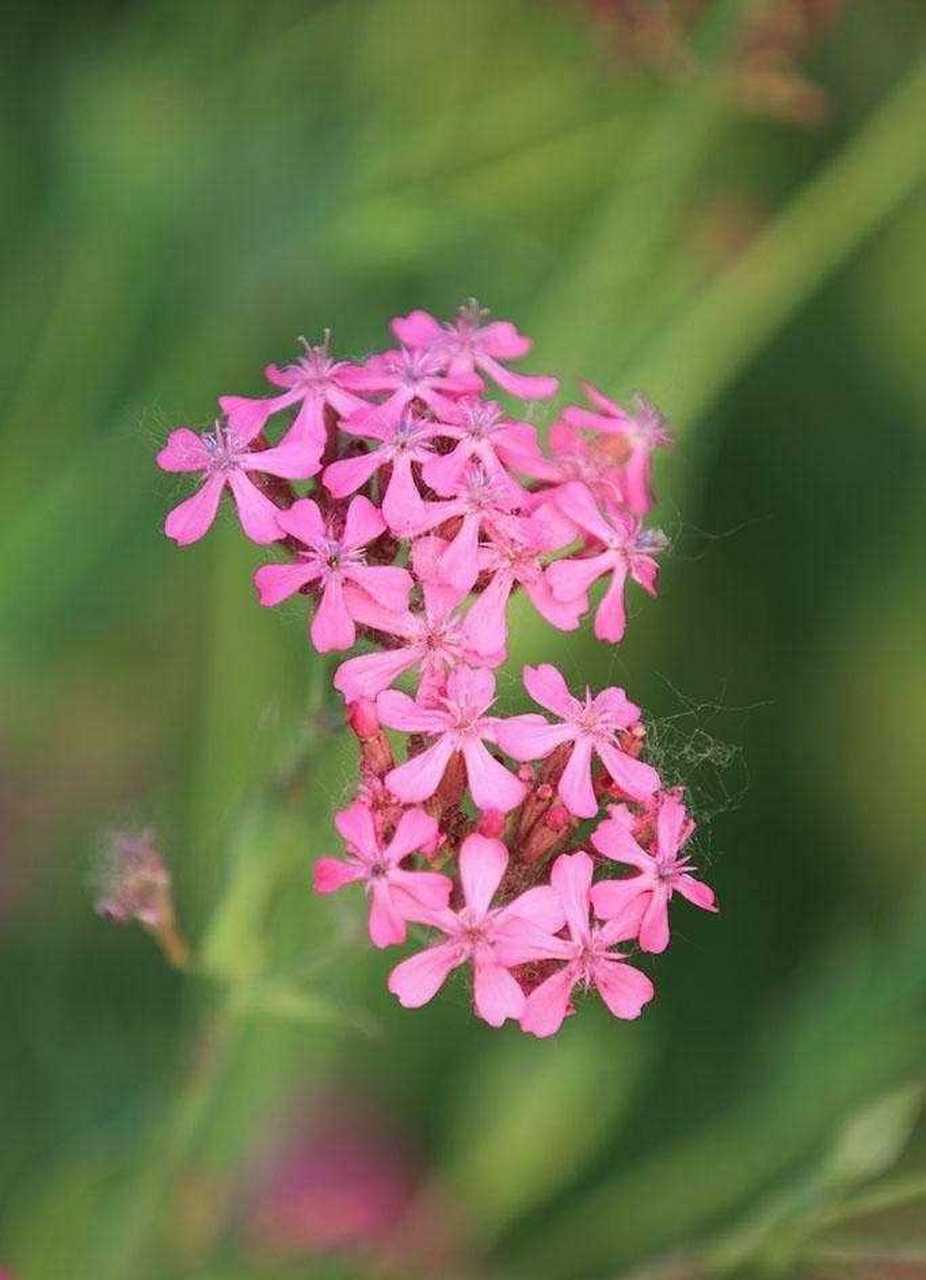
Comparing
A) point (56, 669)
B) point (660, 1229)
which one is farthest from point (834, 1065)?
point (56, 669)

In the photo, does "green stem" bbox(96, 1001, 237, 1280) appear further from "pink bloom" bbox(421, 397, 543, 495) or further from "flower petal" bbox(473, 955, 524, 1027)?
"pink bloom" bbox(421, 397, 543, 495)

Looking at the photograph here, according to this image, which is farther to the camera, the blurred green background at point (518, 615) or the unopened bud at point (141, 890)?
the blurred green background at point (518, 615)

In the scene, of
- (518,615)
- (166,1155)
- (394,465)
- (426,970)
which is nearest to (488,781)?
(426,970)

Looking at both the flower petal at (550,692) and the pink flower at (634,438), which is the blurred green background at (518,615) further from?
the flower petal at (550,692)

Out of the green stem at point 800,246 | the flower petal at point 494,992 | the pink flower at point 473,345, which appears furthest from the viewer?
the green stem at point 800,246

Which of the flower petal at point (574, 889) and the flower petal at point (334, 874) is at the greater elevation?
the flower petal at point (334, 874)

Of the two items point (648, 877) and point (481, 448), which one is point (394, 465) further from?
point (648, 877)

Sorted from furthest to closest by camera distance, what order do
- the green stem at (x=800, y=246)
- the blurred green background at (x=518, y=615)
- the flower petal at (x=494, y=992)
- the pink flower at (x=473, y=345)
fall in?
1. the green stem at (x=800, y=246)
2. the blurred green background at (x=518, y=615)
3. the pink flower at (x=473, y=345)
4. the flower petal at (x=494, y=992)

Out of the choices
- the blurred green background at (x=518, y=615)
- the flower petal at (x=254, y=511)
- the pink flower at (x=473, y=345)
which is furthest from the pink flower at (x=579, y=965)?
the blurred green background at (x=518, y=615)
